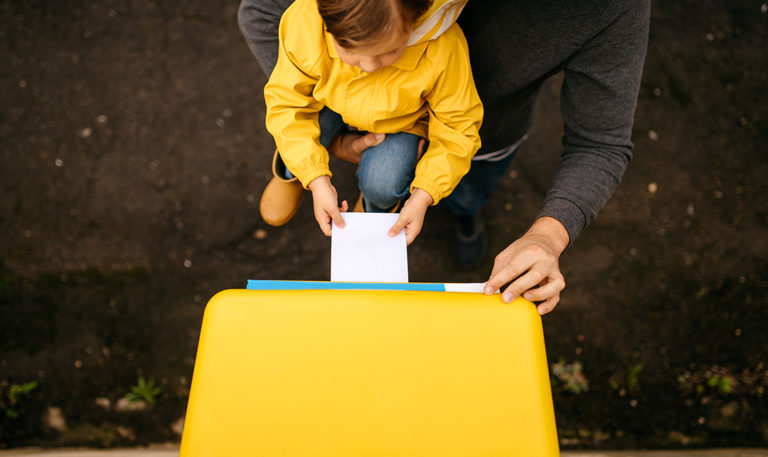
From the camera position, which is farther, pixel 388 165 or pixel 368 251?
pixel 388 165

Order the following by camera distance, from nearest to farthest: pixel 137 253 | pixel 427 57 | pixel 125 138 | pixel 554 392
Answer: pixel 427 57 < pixel 554 392 < pixel 137 253 < pixel 125 138

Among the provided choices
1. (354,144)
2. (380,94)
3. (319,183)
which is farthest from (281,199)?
(380,94)

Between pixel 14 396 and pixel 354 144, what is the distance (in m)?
1.57

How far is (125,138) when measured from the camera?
1.88m

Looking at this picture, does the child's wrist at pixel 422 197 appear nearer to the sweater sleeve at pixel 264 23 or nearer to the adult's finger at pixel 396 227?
the adult's finger at pixel 396 227

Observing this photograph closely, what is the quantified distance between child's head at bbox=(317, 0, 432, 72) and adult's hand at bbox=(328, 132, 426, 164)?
1.13 feet

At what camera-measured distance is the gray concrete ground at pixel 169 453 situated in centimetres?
147

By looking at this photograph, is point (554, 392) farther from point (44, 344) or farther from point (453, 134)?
point (44, 344)

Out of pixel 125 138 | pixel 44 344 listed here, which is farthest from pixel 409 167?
pixel 44 344

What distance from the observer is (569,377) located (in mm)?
1659

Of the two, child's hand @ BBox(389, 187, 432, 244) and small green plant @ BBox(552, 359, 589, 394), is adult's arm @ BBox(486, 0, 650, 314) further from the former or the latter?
small green plant @ BBox(552, 359, 589, 394)

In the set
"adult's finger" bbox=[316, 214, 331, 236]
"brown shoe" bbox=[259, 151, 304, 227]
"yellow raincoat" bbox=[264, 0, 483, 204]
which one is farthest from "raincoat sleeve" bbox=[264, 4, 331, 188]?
"brown shoe" bbox=[259, 151, 304, 227]

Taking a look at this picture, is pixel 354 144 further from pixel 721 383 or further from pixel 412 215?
pixel 721 383

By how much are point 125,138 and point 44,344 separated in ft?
2.89
